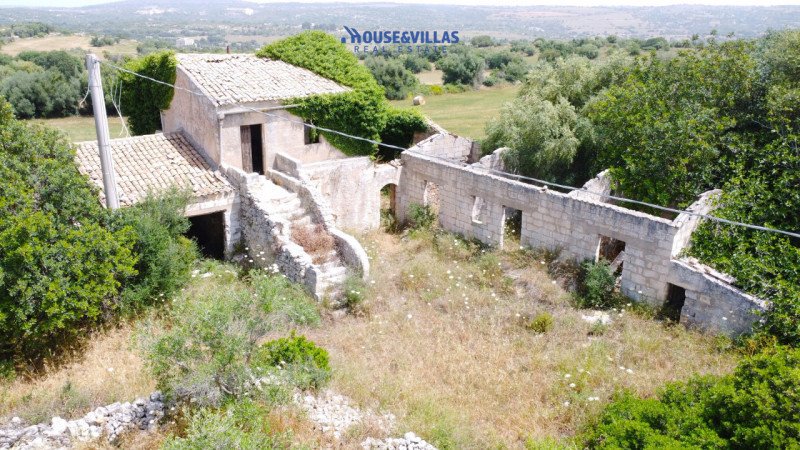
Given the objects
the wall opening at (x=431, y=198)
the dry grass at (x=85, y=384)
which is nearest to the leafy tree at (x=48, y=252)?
the dry grass at (x=85, y=384)

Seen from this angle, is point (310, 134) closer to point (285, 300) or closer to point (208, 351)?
point (285, 300)

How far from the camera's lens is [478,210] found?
18719mm

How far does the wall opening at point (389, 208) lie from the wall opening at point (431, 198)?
47.8 inches

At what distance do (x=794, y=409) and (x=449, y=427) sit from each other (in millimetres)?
4927

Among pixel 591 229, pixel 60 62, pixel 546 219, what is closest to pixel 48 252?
pixel 546 219

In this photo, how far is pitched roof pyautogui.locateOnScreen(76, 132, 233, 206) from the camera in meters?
15.9

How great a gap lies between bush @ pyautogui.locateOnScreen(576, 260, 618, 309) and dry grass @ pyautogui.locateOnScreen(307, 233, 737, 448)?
584mm

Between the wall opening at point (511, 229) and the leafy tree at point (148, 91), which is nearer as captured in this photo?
the wall opening at point (511, 229)

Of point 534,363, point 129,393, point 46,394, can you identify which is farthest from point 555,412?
point 46,394

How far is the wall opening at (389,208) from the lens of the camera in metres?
20.2

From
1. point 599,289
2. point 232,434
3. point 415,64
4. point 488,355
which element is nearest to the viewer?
point 232,434

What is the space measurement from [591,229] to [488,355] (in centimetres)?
479

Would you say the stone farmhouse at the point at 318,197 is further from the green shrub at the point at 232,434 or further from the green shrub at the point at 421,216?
the green shrub at the point at 232,434

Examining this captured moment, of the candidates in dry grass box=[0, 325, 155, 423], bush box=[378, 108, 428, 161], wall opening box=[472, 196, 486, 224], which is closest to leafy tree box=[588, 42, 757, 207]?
wall opening box=[472, 196, 486, 224]
